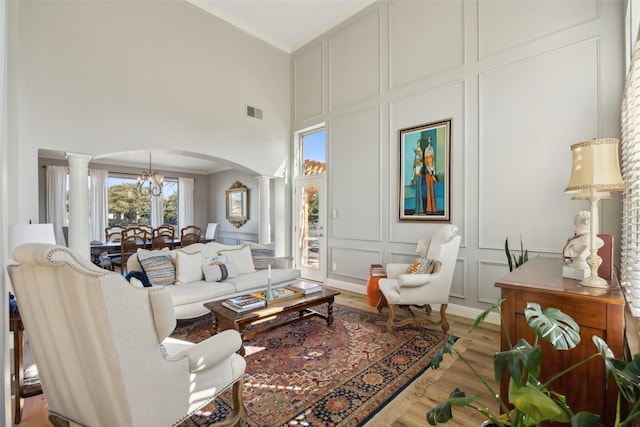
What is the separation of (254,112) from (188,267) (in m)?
3.15

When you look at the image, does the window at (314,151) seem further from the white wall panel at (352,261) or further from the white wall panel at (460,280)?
the white wall panel at (460,280)

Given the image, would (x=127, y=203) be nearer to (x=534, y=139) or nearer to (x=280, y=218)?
(x=280, y=218)

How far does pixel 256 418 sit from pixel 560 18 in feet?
14.8

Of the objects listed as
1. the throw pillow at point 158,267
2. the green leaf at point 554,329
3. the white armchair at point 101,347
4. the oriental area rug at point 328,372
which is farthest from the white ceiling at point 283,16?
the green leaf at point 554,329

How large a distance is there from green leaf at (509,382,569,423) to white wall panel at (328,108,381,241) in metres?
3.71

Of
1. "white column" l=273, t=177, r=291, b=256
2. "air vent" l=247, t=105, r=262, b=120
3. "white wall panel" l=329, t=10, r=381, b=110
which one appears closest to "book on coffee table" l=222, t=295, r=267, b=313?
"white column" l=273, t=177, r=291, b=256

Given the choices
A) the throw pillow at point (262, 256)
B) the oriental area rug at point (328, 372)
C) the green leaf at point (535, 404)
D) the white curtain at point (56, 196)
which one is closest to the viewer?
the green leaf at point (535, 404)

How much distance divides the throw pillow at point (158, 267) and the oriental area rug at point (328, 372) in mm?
533

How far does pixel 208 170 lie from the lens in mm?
9344

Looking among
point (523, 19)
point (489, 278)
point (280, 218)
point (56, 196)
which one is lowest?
point (489, 278)

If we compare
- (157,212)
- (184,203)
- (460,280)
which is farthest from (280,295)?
(184,203)

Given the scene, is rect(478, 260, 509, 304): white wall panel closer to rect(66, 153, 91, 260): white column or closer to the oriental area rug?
the oriental area rug

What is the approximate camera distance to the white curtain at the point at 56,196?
21.0 feet

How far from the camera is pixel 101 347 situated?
1163 millimetres
